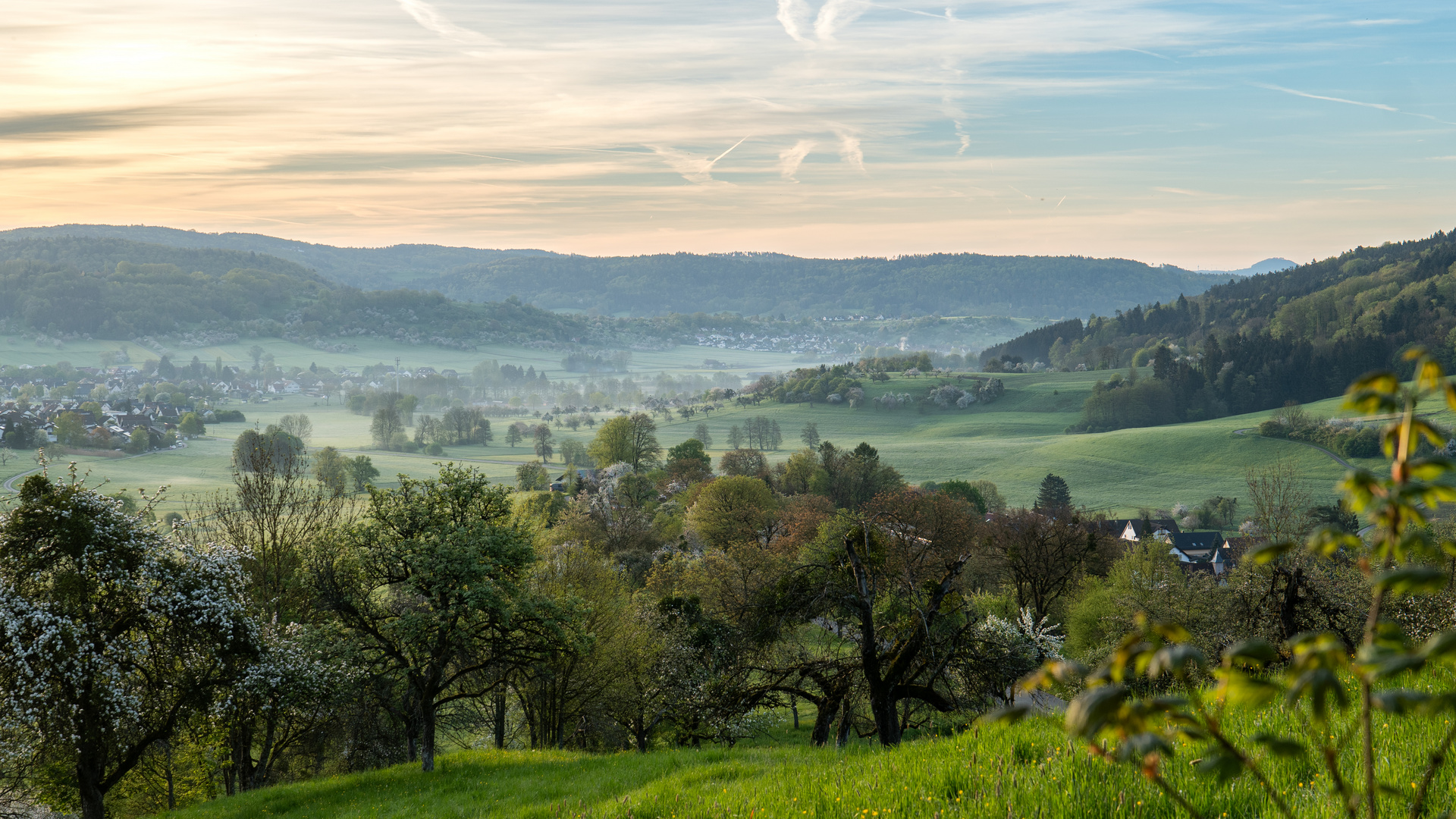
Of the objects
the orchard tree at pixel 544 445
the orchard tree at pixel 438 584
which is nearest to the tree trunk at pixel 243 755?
the orchard tree at pixel 438 584

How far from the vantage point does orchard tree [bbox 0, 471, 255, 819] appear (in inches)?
773

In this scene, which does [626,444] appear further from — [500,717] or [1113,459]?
[1113,459]

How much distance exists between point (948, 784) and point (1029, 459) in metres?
151

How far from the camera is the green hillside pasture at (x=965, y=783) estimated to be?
669 centimetres

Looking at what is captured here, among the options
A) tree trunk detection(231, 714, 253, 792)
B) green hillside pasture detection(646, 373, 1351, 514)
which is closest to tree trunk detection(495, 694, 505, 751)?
tree trunk detection(231, 714, 253, 792)

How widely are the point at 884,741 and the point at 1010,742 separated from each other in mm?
5265

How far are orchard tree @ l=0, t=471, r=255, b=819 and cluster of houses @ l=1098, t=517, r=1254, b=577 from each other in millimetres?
73637

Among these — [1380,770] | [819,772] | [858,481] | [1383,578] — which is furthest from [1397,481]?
[858,481]

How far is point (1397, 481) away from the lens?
2.77m

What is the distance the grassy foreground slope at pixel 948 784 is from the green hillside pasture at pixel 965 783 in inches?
0.6

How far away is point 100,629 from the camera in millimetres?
21188

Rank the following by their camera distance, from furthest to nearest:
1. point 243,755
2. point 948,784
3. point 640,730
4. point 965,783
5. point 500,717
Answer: point 500,717 < point 640,730 < point 243,755 < point 948,784 < point 965,783

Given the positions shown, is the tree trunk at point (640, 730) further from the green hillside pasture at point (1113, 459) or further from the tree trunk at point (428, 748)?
the green hillside pasture at point (1113, 459)

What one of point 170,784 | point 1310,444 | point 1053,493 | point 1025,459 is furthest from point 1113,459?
Answer: point 170,784
